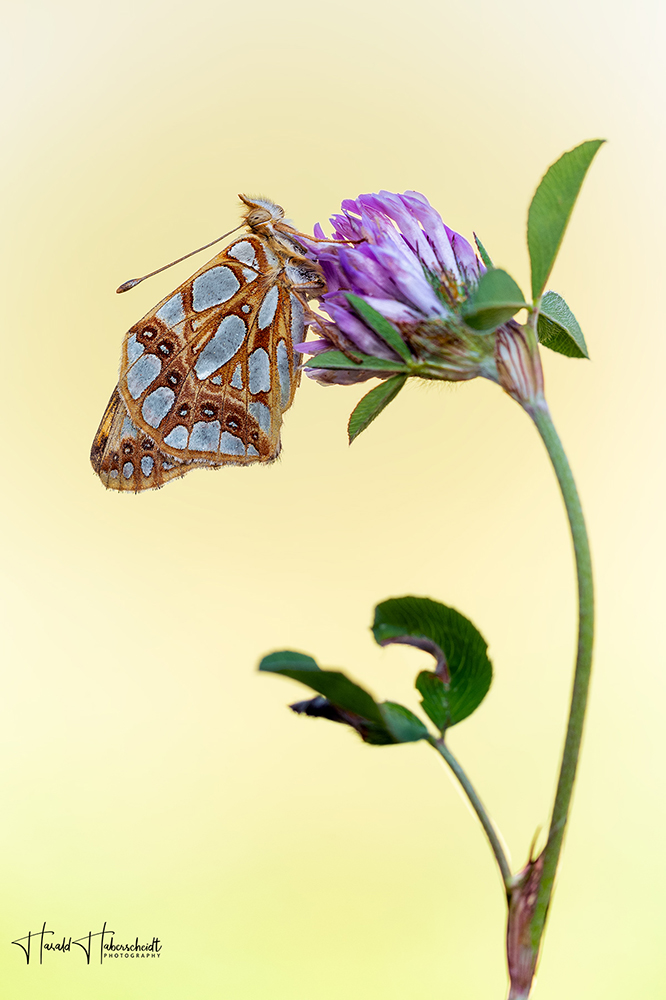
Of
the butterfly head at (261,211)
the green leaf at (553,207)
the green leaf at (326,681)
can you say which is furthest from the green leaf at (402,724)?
the butterfly head at (261,211)

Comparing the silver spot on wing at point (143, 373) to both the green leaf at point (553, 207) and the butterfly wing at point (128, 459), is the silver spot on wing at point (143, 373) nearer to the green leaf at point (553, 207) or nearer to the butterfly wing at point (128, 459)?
the butterfly wing at point (128, 459)

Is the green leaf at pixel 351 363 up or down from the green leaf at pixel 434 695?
up

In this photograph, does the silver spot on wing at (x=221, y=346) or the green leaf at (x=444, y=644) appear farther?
the silver spot on wing at (x=221, y=346)

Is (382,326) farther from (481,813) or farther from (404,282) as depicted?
(481,813)

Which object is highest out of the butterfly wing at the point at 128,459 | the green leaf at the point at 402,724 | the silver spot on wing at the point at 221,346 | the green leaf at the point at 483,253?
the green leaf at the point at 483,253

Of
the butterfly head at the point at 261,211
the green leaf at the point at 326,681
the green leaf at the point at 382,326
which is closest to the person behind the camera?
the green leaf at the point at 326,681

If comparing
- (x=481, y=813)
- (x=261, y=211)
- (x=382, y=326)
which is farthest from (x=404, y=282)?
(x=481, y=813)

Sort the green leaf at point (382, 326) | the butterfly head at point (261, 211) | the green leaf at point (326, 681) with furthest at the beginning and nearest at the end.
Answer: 1. the butterfly head at point (261, 211)
2. the green leaf at point (382, 326)
3. the green leaf at point (326, 681)

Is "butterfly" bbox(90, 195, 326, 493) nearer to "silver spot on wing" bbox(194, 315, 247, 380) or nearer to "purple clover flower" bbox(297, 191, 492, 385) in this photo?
"silver spot on wing" bbox(194, 315, 247, 380)
